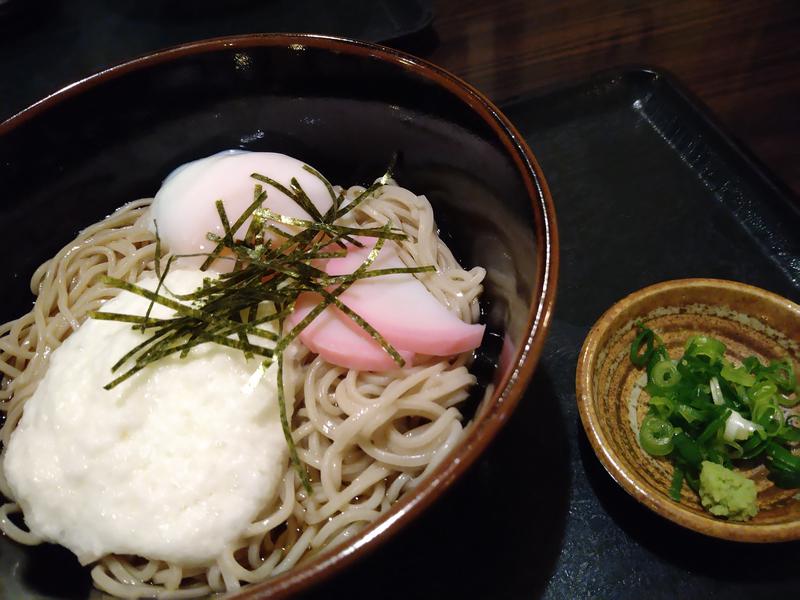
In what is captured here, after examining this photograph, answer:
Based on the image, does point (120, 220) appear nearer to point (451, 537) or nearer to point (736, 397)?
point (451, 537)

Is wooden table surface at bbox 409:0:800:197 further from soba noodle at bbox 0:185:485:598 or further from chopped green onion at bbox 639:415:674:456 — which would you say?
soba noodle at bbox 0:185:485:598

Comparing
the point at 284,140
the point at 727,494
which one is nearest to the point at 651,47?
the point at 284,140

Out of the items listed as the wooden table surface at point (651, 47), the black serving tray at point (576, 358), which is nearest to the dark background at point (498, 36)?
the wooden table surface at point (651, 47)

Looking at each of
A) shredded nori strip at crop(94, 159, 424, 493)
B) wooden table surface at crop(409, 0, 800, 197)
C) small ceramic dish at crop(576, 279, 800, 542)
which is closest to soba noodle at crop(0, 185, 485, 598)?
shredded nori strip at crop(94, 159, 424, 493)

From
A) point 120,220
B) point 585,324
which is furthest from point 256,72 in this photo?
point 585,324

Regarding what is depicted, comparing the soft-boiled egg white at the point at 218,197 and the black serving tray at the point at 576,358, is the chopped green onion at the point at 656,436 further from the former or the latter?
the soft-boiled egg white at the point at 218,197

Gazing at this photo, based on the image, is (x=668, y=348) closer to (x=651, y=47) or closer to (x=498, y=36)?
(x=651, y=47)
